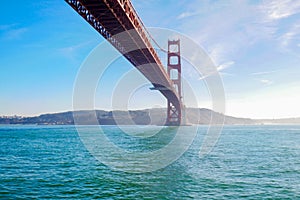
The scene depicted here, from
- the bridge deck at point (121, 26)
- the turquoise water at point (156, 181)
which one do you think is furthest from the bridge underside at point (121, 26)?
the turquoise water at point (156, 181)

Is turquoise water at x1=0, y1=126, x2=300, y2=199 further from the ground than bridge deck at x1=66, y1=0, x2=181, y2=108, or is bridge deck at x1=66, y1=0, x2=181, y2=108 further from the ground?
bridge deck at x1=66, y1=0, x2=181, y2=108

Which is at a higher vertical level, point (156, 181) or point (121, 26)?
point (121, 26)

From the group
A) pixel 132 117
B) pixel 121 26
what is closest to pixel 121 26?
pixel 121 26

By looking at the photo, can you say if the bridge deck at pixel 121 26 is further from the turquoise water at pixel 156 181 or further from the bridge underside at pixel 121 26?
the turquoise water at pixel 156 181

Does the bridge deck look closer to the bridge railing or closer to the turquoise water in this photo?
the bridge railing

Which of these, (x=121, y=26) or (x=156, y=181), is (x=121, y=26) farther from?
(x=156, y=181)

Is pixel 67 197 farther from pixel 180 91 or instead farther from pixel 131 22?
pixel 180 91

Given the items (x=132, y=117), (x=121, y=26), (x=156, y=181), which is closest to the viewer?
(x=156, y=181)

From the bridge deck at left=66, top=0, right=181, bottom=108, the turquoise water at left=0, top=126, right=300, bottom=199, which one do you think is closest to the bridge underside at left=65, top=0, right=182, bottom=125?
the bridge deck at left=66, top=0, right=181, bottom=108

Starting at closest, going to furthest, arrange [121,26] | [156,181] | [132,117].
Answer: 1. [156,181]
2. [121,26]
3. [132,117]
